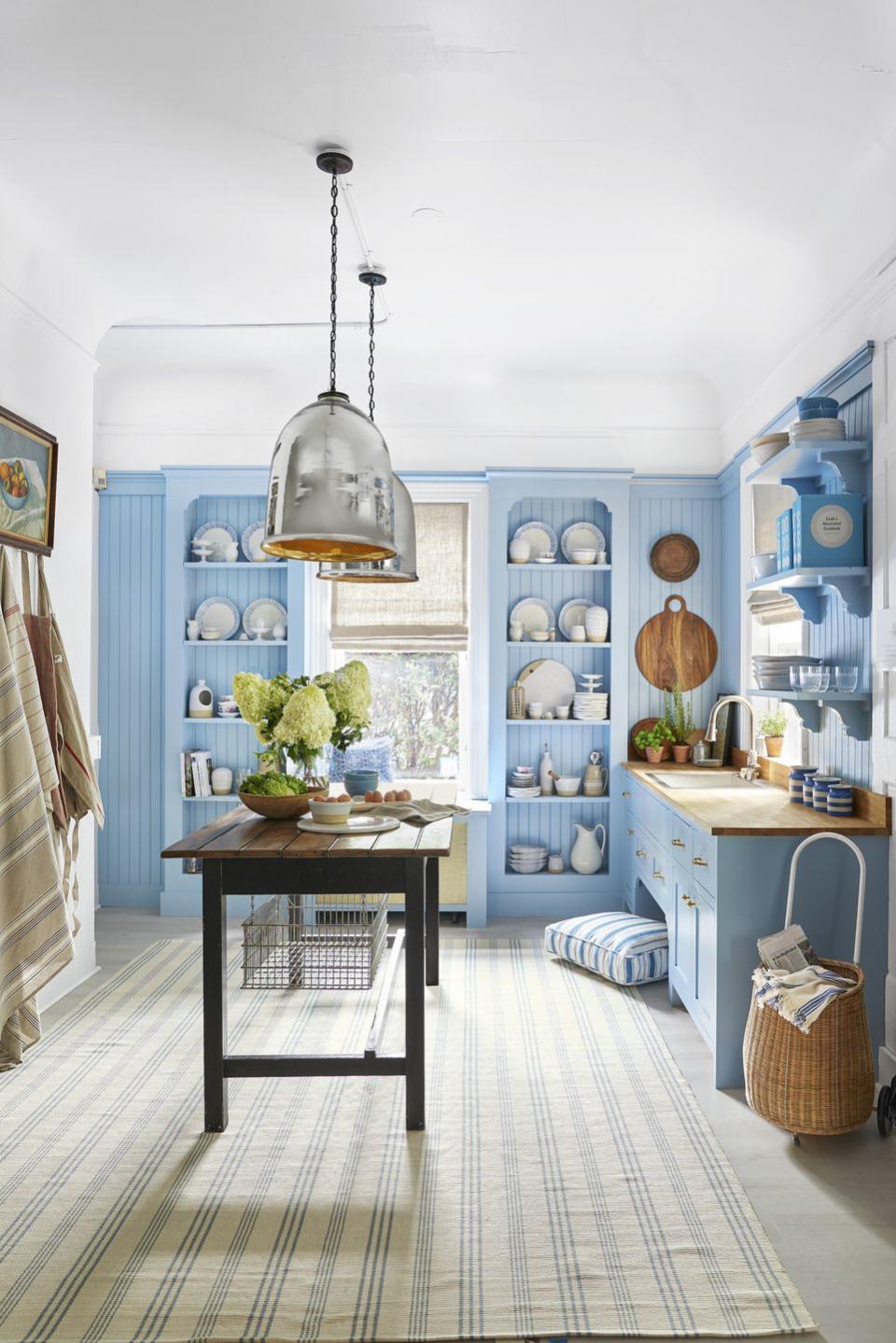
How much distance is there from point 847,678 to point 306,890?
2.00 metres

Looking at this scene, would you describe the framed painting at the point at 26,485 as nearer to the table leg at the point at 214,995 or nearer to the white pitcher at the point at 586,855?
the table leg at the point at 214,995

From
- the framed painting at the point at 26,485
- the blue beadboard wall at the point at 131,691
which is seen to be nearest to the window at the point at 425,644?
the blue beadboard wall at the point at 131,691

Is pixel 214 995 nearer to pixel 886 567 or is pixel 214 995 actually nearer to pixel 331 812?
pixel 331 812

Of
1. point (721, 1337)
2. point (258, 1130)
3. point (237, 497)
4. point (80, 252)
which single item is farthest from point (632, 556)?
point (721, 1337)

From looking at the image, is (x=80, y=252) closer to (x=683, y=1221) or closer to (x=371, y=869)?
(x=371, y=869)

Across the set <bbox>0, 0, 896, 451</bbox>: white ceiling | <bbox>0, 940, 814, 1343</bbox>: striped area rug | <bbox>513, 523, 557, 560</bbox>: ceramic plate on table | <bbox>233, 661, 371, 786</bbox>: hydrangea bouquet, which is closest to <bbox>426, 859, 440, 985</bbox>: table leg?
<bbox>0, 940, 814, 1343</bbox>: striped area rug

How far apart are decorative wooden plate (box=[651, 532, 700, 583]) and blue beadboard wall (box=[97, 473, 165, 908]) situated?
2.96m

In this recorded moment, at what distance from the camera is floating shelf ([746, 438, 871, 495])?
339 cm

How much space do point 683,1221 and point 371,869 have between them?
1232 mm

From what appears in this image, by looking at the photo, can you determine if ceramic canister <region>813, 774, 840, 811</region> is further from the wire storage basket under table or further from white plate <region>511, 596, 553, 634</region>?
white plate <region>511, 596, 553, 634</region>

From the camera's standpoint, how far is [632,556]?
18.7 feet

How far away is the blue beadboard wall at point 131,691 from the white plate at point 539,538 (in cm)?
219

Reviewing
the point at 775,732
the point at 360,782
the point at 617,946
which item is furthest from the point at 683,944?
the point at 360,782

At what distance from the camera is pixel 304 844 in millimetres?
2896
